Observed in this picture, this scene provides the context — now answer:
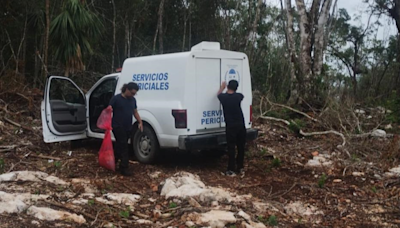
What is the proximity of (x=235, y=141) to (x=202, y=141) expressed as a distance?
23.1 inches

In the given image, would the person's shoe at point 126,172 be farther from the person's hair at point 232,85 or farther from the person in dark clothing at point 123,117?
the person's hair at point 232,85

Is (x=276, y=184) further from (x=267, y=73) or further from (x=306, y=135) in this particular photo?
(x=267, y=73)

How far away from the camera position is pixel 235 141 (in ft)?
23.2

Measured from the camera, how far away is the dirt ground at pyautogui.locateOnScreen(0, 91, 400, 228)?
495cm

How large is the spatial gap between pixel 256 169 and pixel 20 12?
10268mm

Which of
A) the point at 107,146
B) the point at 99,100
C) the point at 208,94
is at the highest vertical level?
the point at 208,94

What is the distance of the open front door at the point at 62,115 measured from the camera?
7.86 metres

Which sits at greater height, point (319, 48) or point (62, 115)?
point (319, 48)

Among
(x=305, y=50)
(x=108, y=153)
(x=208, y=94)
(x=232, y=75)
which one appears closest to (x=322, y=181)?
(x=208, y=94)

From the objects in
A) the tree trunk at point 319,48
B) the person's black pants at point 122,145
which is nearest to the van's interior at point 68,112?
the person's black pants at point 122,145

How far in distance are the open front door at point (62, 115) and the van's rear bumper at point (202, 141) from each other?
8.85 feet

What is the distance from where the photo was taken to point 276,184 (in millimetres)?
6590

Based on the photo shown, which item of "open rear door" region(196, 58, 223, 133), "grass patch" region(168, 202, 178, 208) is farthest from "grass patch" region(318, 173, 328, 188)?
"grass patch" region(168, 202, 178, 208)

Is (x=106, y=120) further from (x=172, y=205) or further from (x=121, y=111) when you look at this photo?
(x=172, y=205)
